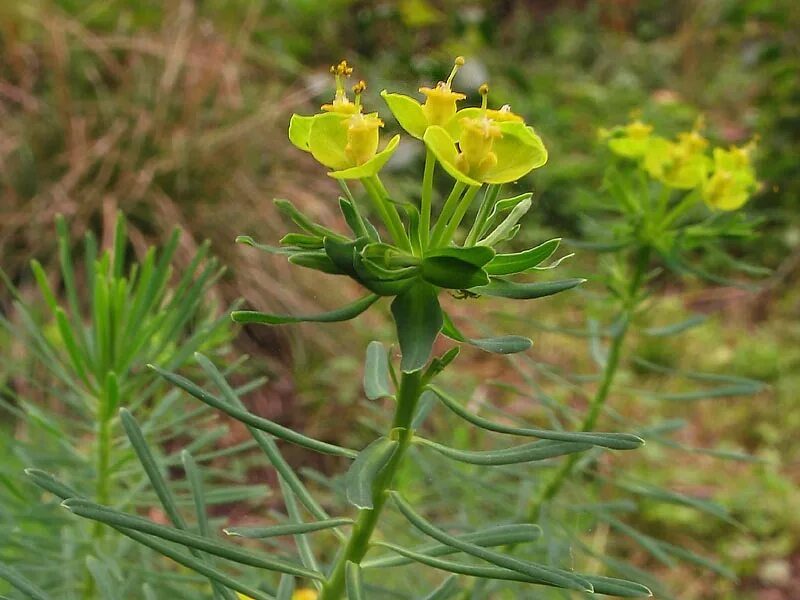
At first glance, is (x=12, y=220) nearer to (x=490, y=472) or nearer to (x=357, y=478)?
(x=490, y=472)

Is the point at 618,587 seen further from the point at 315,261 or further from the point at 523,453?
the point at 315,261

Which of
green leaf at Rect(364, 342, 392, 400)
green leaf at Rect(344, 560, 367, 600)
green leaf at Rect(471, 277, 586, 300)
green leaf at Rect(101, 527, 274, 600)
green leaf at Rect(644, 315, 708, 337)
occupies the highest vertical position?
green leaf at Rect(644, 315, 708, 337)

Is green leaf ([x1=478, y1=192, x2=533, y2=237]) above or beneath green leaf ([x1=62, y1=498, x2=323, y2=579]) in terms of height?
above

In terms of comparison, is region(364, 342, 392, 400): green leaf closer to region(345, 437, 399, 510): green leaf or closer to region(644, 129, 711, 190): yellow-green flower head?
region(345, 437, 399, 510): green leaf

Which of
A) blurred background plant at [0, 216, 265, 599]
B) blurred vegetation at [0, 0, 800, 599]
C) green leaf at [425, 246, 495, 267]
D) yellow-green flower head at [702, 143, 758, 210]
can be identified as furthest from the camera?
blurred vegetation at [0, 0, 800, 599]

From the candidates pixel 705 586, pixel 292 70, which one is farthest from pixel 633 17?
pixel 705 586

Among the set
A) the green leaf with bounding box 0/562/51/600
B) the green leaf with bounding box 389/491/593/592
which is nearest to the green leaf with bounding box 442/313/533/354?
the green leaf with bounding box 389/491/593/592

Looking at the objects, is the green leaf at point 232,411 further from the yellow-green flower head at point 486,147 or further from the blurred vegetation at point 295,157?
the blurred vegetation at point 295,157
